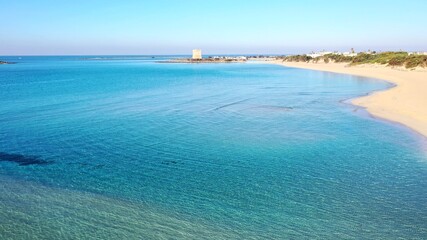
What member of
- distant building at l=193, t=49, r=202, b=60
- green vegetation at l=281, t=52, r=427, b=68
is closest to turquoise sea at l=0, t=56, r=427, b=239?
green vegetation at l=281, t=52, r=427, b=68

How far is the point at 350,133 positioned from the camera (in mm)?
19969

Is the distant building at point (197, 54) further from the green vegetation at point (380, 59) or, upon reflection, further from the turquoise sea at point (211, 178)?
the turquoise sea at point (211, 178)

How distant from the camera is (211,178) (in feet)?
43.1

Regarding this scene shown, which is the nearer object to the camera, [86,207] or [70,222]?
[70,222]

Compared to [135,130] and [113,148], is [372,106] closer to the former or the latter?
[135,130]

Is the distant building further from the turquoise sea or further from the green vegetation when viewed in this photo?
the turquoise sea

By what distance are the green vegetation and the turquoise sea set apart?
4885 centimetres

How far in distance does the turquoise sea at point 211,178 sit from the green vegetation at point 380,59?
160 ft

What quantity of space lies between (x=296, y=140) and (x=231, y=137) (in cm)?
317

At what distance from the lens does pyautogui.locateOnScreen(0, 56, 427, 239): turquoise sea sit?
954 centimetres

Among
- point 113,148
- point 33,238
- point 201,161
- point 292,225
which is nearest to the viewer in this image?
point 33,238

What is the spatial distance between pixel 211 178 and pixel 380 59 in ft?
270

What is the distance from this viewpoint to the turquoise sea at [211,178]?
376 inches

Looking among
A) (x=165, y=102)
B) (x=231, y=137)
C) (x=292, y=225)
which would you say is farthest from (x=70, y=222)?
(x=165, y=102)
